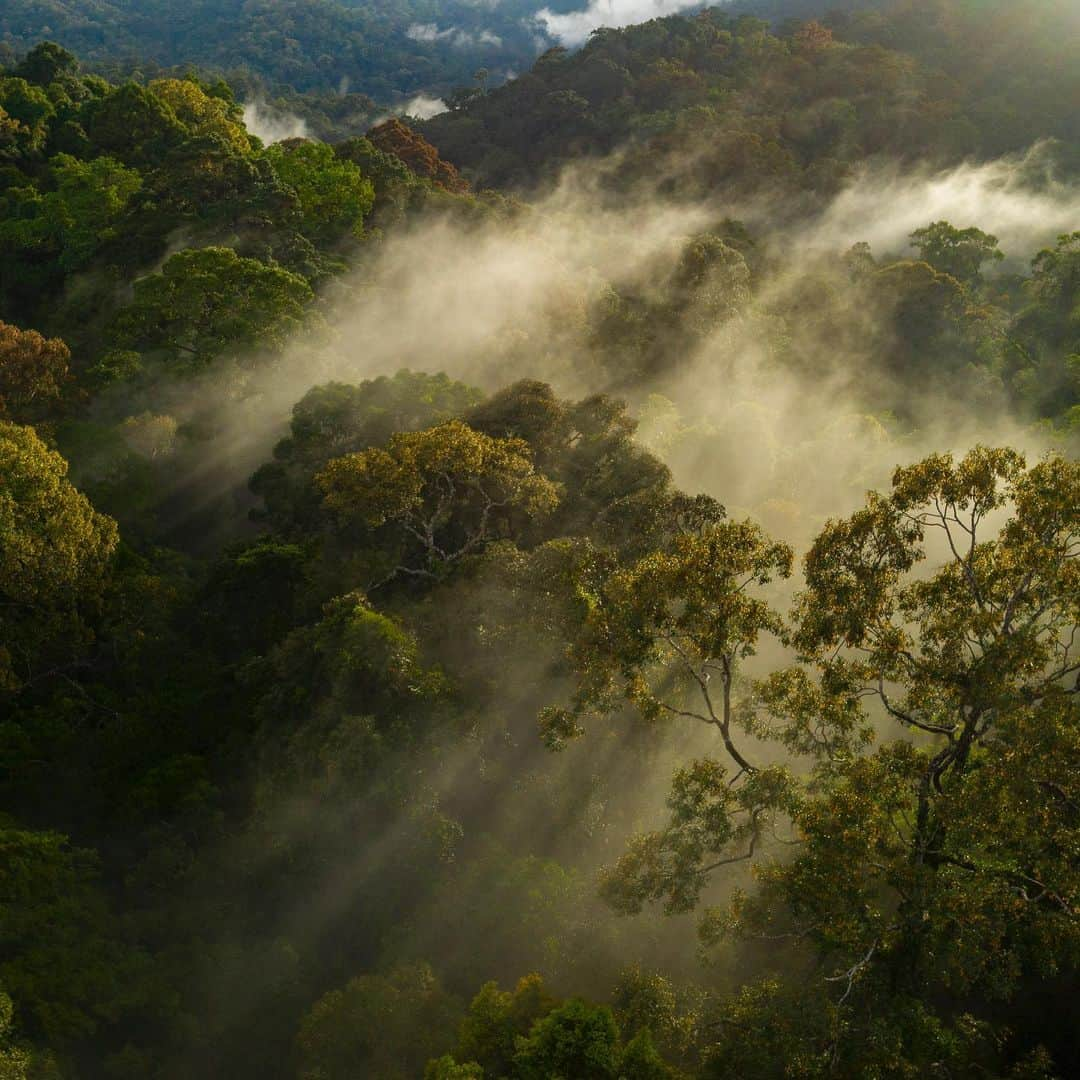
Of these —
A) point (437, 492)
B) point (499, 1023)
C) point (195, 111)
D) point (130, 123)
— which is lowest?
point (499, 1023)

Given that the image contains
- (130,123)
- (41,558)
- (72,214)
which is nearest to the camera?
(41,558)

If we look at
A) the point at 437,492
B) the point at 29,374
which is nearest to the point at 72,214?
the point at 29,374

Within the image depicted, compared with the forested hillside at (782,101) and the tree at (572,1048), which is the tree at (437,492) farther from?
the forested hillside at (782,101)

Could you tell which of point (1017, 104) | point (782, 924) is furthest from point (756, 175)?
point (782, 924)

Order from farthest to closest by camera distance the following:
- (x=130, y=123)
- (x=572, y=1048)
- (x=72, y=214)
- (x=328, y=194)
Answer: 1. (x=130, y=123)
2. (x=328, y=194)
3. (x=72, y=214)
4. (x=572, y=1048)

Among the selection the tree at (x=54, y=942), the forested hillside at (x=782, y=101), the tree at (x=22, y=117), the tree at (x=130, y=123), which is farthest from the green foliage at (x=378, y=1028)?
the forested hillside at (x=782, y=101)

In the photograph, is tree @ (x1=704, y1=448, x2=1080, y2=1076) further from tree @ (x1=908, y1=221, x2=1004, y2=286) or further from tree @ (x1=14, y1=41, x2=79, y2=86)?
tree @ (x1=14, y1=41, x2=79, y2=86)

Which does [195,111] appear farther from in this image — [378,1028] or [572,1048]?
[572,1048]
